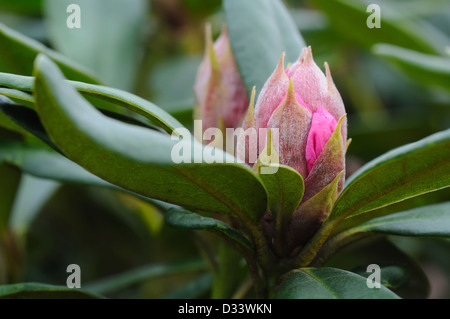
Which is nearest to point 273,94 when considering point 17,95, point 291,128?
point 291,128

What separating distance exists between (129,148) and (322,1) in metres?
1.12

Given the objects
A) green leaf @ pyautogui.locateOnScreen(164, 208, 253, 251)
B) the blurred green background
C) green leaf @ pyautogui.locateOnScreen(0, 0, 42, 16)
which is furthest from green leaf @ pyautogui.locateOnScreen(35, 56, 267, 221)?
green leaf @ pyautogui.locateOnScreen(0, 0, 42, 16)

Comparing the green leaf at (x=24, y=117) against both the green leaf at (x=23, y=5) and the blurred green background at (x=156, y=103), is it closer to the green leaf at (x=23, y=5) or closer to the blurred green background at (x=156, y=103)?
the blurred green background at (x=156, y=103)

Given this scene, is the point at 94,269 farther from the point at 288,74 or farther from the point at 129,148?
the point at 129,148

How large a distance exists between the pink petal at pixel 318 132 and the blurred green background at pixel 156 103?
343mm

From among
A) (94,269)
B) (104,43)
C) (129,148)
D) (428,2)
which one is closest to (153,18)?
(104,43)

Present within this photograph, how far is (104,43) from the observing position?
1.50m

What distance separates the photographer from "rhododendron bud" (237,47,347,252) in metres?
0.71

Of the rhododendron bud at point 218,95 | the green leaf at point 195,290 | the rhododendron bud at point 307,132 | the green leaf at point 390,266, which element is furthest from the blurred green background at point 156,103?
the rhododendron bud at point 307,132

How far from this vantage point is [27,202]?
1224 mm

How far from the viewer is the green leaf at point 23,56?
0.88 meters

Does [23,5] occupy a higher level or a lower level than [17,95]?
higher

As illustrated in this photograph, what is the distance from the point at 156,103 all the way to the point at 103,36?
25 centimetres

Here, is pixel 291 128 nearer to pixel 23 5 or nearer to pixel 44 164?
pixel 44 164
